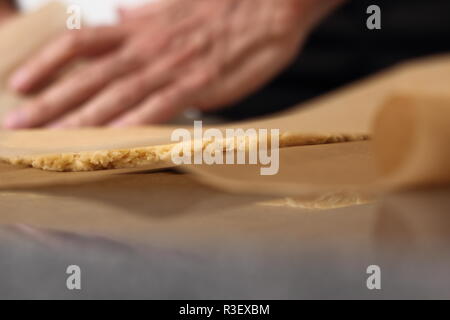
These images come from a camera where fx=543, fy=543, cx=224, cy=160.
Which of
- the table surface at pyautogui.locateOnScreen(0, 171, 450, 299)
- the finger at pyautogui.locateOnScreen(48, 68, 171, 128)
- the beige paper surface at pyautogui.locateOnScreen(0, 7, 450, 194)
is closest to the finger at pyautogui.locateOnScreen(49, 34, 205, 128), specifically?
the finger at pyautogui.locateOnScreen(48, 68, 171, 128)

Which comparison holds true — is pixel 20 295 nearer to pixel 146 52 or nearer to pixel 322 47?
pixel 146 52

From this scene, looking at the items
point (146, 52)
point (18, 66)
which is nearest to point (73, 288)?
point (18, 66)

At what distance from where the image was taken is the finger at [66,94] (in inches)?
23.2

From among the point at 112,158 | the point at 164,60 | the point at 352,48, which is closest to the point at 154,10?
the point at 164,60

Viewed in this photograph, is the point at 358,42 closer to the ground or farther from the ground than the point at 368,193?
farther from the ground

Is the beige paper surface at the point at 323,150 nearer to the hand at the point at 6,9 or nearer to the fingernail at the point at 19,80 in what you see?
the fingernail at the point at 19,80

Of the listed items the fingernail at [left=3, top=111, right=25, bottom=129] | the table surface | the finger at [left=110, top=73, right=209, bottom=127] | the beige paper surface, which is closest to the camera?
the table surface

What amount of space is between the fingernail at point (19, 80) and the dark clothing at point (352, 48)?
1.59 feet

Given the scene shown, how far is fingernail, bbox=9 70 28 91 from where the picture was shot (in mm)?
586

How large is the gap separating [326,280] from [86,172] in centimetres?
18

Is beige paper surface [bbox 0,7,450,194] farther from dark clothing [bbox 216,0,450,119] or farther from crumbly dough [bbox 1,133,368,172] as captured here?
dark clothing [bbox 216,0,450,119]

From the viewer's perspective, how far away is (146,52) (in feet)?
2.42

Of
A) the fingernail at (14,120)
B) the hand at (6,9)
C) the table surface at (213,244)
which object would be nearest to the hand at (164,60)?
the fingernail at (14,120)

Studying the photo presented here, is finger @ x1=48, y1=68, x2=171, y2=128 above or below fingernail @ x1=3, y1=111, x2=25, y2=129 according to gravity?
above
